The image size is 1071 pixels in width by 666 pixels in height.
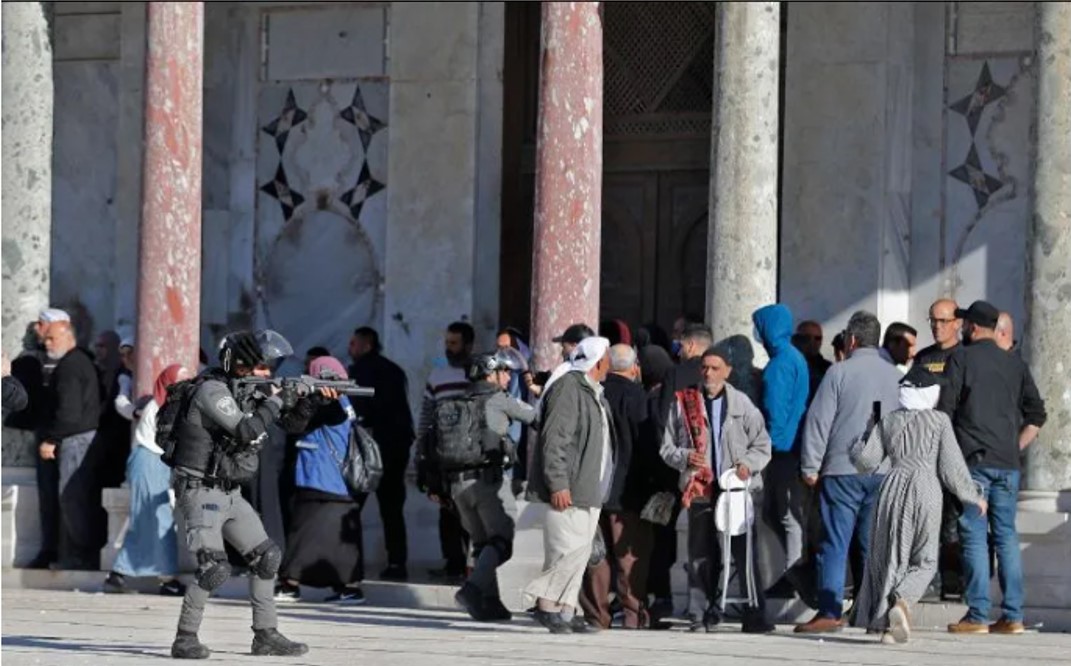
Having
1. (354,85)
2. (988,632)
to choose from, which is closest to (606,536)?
(988,632)

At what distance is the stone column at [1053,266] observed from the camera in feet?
56.7

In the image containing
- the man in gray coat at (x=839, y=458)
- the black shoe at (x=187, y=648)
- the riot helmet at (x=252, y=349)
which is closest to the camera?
the black shoe at (x=187, y=648)

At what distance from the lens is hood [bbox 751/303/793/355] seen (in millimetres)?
16734

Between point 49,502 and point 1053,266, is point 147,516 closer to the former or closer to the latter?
point 49,502

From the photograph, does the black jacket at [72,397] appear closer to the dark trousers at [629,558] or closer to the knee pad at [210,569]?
the dark trousers at [629,558]

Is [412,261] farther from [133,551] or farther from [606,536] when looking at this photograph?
[606,536]

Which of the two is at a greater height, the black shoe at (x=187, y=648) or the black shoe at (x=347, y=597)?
the black shoe at (x=187, y=648)

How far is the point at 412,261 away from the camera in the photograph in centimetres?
2178

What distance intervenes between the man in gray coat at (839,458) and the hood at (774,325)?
409mm

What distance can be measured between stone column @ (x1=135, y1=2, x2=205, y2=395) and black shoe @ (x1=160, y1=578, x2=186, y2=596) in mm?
1271

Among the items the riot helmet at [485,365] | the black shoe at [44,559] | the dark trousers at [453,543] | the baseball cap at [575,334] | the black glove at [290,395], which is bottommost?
the black shoe at [44,559]

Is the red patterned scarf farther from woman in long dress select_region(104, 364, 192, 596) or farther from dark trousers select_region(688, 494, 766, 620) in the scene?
woman in long dress select_region(104, 364, 192, 596)

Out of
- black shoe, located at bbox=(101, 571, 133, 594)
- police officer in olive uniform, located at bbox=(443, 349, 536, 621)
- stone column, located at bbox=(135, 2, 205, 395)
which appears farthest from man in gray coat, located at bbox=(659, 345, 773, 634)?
black shoe, located at bbox=(101, 571, 133, 594)

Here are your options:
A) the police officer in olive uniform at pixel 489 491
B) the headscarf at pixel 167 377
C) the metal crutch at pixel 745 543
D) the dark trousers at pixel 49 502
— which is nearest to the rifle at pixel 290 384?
the police officer in olive uniform at pixel 489 491
